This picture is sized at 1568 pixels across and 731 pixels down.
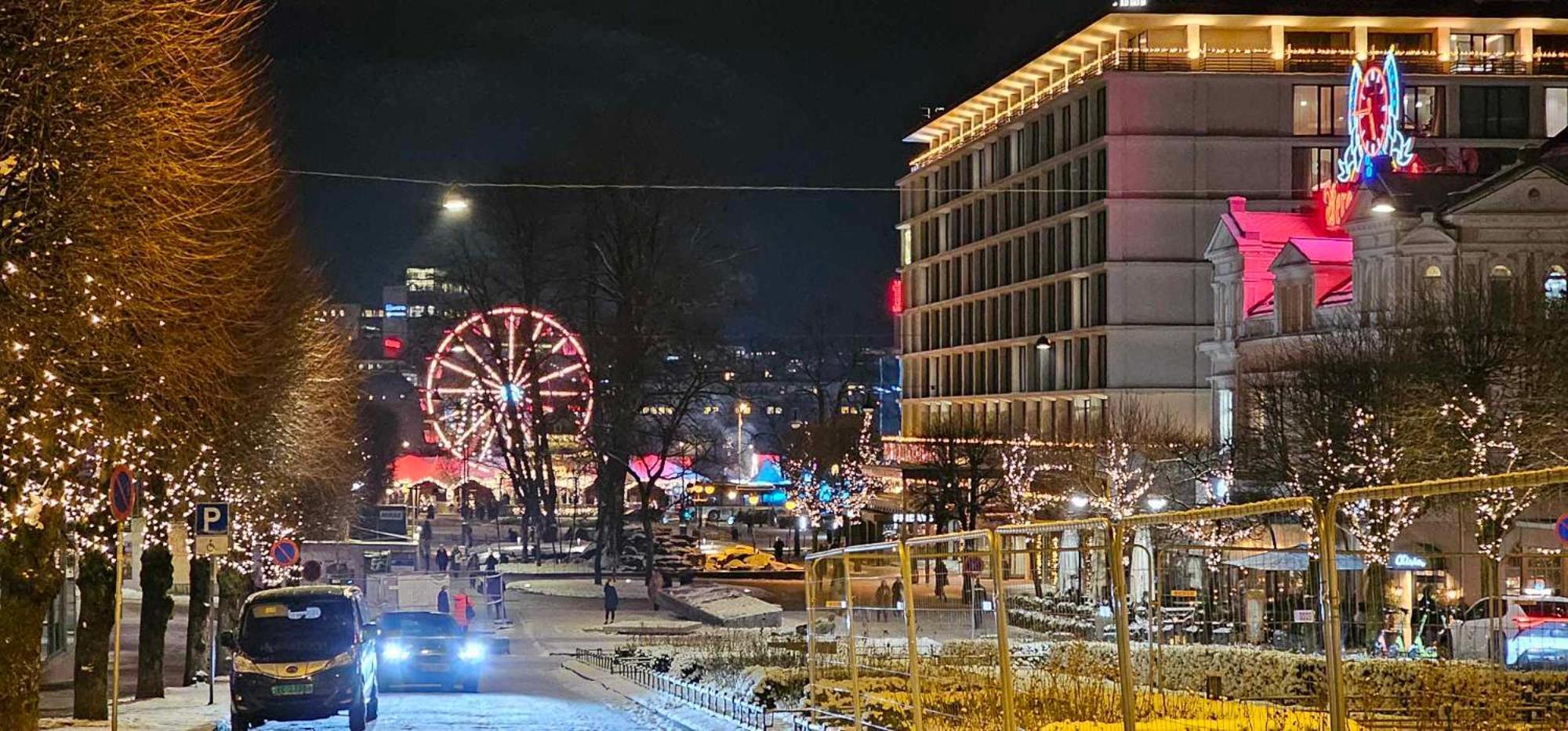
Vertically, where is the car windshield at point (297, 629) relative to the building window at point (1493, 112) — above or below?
below

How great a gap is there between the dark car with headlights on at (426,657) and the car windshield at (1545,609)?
27.2m

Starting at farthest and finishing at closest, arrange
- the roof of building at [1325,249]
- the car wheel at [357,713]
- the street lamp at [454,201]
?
the roof of building at [1325,249], the street lamp at [454,201], the car wheel at [357,713]

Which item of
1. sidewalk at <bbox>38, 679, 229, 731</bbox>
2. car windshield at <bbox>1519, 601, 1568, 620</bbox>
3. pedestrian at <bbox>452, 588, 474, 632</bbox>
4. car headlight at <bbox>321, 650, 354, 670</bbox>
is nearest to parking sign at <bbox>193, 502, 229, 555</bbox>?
sidewalk at <bbox>38, 679, 229, 731</bbox>

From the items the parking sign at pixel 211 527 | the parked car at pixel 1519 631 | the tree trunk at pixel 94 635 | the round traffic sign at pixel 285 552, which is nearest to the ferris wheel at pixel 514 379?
the round traffic sign at pixel 285 552

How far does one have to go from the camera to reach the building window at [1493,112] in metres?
85.6

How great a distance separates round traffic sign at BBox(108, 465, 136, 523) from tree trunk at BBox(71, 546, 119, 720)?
6277mm

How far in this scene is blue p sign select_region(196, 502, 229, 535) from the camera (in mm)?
29500

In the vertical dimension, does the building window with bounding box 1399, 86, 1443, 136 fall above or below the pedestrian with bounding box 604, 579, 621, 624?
above

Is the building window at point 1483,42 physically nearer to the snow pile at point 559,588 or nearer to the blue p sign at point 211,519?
the snow pile at point 559,588

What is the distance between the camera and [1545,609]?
32.2 ft

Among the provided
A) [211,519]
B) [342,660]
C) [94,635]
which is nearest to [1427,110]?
[211,519]

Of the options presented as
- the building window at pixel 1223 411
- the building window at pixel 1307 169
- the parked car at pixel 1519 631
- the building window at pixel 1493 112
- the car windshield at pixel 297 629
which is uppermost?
the building window at pixel 1493 112

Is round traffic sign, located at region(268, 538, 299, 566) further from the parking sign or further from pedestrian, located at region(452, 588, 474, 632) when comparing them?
pedestrian, located at region(452, 588, 474, 632)

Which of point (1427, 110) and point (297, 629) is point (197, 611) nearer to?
point (297, 629)
